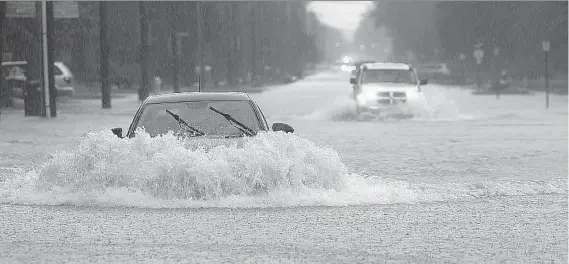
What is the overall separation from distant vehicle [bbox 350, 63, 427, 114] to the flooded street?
1259cm

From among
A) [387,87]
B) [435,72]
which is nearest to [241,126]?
[387,87]

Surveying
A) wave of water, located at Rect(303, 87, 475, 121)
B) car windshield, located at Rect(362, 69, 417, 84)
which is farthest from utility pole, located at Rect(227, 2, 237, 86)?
car windshield, located at Rect(362, 69, 417, 84)

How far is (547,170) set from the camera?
60.0ft

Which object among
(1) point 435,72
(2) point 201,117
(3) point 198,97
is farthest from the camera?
(1) point 435,72

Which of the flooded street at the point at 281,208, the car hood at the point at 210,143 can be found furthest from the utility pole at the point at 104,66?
the car hood at the point at 210,143

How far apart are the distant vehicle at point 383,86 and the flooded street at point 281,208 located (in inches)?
496

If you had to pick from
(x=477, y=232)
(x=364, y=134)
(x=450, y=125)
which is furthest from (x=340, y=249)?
(x=450, y=125)

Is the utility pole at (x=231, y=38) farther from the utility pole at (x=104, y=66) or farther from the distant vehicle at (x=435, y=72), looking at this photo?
the utility pole at (x=104, y=66)

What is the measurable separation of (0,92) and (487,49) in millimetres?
50145

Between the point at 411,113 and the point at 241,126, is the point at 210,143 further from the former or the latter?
the point at 411,113

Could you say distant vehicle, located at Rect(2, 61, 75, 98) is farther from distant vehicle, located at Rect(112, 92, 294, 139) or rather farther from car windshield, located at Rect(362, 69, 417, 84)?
distant vehicle, located at Rect(112, 92, 294, 139)

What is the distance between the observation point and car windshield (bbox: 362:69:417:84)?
33938 millimetres

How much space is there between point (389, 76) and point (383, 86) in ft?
4.02

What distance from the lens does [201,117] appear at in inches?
571
